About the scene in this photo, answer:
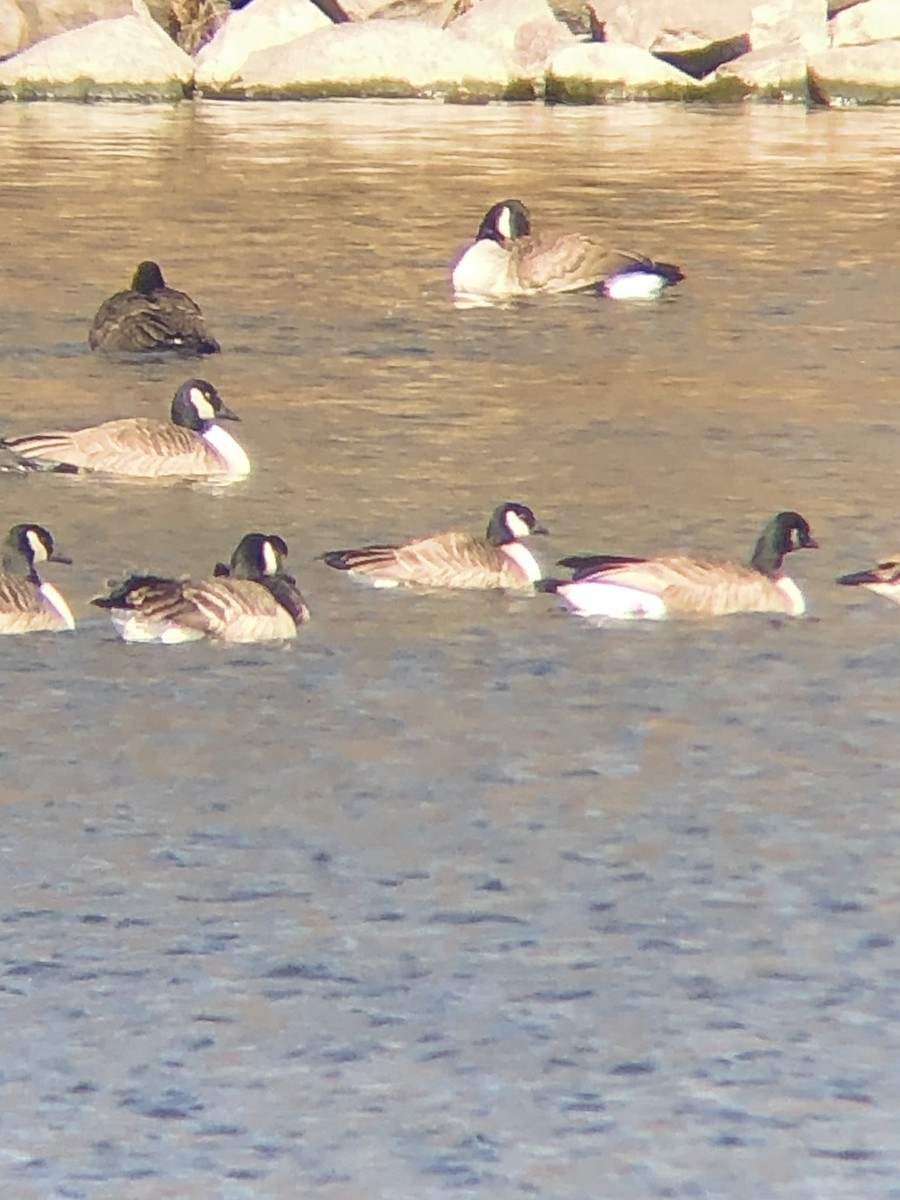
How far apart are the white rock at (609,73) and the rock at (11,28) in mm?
6832

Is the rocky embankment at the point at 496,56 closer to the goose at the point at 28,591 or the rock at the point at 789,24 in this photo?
the rock at the point at 789,24

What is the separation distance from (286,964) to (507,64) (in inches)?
1229

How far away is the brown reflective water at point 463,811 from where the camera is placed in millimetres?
6648

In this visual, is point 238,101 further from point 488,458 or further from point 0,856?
point 0,856

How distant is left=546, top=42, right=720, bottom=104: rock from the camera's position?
3741cm

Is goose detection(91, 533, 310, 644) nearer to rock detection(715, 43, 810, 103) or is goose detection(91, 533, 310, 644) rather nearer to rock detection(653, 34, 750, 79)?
rock detection(715, 43, 810, 103)

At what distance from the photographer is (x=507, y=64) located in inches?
1490

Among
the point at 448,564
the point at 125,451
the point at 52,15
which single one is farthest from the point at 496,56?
the point at 448,564

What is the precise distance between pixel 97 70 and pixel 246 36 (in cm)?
199

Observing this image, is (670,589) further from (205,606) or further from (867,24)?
(867,24)

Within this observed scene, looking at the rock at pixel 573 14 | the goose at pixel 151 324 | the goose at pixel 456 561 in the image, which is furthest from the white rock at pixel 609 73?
the goose at pixel 456 561

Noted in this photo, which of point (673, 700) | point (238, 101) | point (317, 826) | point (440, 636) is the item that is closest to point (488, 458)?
point (440, 636)

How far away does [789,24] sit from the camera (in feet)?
125

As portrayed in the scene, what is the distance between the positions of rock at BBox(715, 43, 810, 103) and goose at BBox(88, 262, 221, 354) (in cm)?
2111
